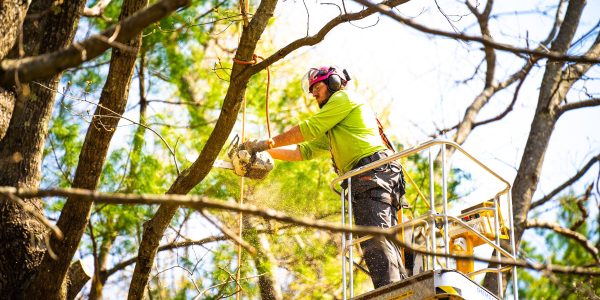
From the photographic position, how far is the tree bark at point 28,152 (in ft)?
17.8

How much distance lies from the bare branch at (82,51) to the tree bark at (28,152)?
2.33 m

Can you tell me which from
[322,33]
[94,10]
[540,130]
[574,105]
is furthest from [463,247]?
[574,105]

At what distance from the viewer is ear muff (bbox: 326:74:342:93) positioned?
608 cm

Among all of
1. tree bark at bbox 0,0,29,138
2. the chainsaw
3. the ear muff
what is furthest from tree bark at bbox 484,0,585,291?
tree bark at bbox 0,0,29,138

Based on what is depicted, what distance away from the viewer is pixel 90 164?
5148 millimetres

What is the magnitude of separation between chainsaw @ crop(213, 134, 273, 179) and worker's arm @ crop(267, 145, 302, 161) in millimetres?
296

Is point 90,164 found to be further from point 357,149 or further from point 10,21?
point 357,149

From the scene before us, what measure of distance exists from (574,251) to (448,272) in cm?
835

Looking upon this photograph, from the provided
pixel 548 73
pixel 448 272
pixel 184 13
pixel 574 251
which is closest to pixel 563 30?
pixel 548 73

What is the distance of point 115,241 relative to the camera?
957 cm

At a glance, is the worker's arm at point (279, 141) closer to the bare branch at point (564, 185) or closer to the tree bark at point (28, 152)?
the tree bark at point (28, 152)

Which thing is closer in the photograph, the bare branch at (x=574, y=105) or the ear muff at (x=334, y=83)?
the ear muff at (x=334, y=83)

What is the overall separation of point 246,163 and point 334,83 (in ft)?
2.75

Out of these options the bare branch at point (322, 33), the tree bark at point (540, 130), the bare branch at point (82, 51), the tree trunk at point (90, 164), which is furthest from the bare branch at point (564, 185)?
the bare branch at point (82, 51)
